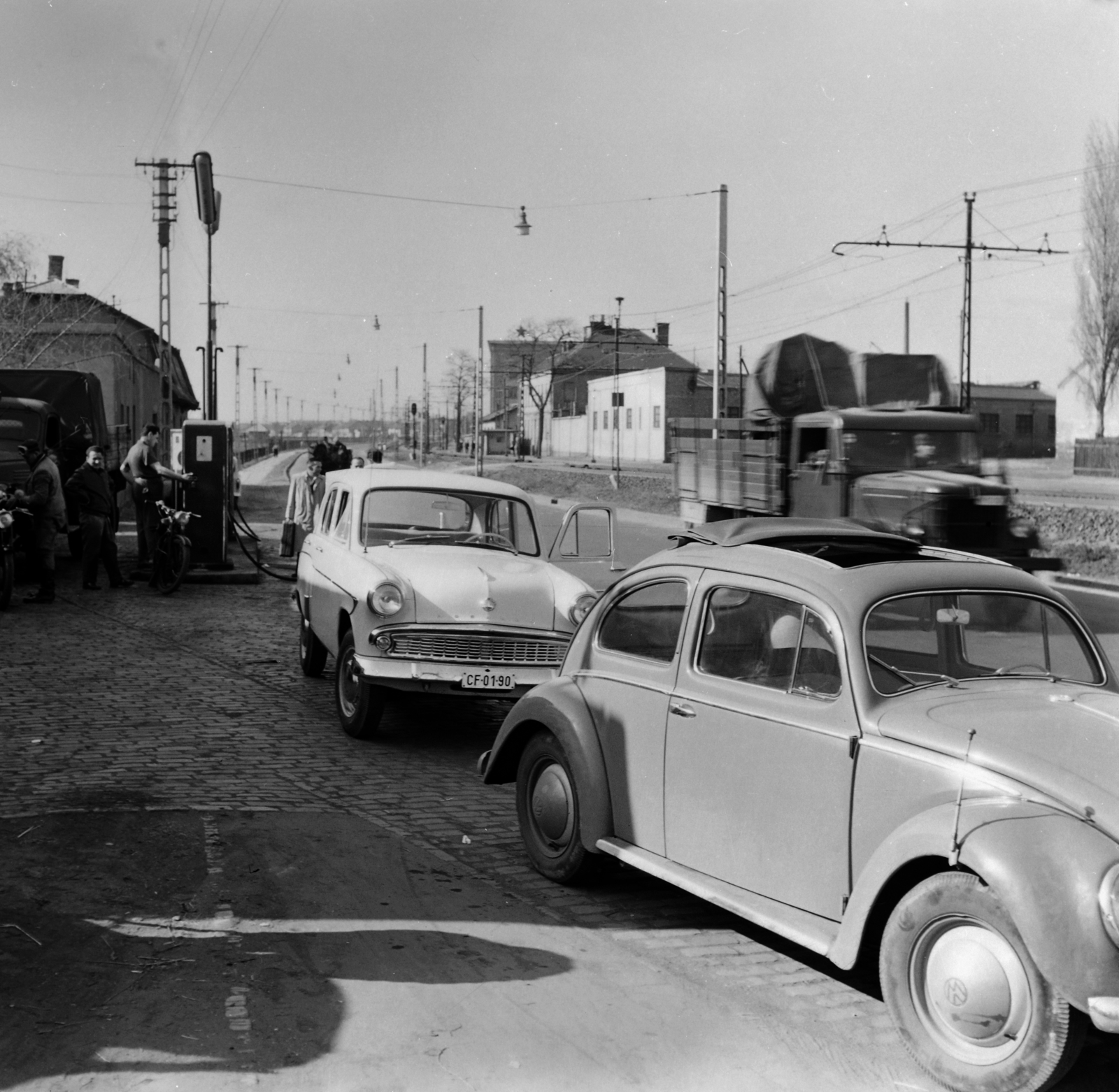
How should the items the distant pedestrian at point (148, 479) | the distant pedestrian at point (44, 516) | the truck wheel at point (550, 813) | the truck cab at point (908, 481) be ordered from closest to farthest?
the truck wheel at point (550, 813) < the distant pedestrian at point (44, 516) < the truck cab at point (908, 481) < the distant pedestrian at point (148, 479)

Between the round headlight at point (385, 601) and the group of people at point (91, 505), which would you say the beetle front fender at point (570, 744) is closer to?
the round headlight at point (385, 601)

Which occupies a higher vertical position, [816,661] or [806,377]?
[806,377]

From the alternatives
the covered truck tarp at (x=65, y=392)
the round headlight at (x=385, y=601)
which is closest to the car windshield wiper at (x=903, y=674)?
the round headlight at (x=385, y=601)

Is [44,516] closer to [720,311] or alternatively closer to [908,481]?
[908,481]

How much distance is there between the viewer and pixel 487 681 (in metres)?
8.49

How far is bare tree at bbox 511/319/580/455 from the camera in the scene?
111875 mm

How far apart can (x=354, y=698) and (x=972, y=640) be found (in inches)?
196

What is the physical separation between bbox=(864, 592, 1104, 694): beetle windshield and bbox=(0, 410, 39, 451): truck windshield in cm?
1620

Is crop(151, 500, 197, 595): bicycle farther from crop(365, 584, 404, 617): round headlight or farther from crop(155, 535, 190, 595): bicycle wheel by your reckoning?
crop(365, 584, 404, 617): round headlight

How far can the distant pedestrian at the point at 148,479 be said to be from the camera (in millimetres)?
17766

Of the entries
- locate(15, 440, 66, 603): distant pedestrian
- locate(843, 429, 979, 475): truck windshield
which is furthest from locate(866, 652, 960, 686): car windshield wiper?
locate(15, 440, 66, 603): distant pedestrian

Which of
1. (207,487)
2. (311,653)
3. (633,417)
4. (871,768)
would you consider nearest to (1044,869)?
(871,768)

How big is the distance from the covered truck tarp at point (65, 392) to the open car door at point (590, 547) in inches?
356

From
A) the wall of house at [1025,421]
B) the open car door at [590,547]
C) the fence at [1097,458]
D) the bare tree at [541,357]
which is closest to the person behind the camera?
the open car door at [590,547]
